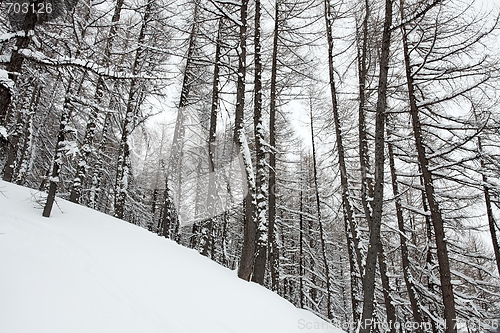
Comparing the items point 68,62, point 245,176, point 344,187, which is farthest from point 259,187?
point 68,62

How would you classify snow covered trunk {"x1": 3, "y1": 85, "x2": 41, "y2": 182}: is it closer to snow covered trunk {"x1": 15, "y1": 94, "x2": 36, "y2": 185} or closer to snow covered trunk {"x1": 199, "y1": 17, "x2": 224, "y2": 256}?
snow covered trunk {"x1": 15, "y1": 94, "x2": 36, "y2": 185}

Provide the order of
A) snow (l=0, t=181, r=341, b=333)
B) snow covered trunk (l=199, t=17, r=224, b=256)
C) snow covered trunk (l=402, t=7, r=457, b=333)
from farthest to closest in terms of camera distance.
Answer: snow covered trunk (l=199, t=17, r=224, b=256) < snow covered trunk (l=402, t=7, r=457, b=333) < snow (l=0, t=181, r=341, b=333)

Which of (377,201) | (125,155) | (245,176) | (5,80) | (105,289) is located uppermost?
(125,155)

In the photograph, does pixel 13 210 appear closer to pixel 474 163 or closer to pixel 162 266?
pixel 162 266

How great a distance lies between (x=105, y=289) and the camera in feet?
10.7

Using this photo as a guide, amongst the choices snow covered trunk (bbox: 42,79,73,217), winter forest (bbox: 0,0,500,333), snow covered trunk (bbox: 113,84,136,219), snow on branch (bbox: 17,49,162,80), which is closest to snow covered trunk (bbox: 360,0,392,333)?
winter forest (bbox: 0,0,500,333)

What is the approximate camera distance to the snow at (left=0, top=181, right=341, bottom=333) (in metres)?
2.59

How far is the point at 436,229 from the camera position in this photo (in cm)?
661

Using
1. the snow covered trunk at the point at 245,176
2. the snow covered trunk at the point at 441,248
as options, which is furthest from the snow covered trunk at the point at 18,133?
the snow covered trunk at the point at 441,248

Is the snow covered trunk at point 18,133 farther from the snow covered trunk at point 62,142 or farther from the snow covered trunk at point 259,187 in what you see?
the snow covered trunk at point 259,187

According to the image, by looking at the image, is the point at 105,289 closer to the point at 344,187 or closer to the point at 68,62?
the point at 68,62

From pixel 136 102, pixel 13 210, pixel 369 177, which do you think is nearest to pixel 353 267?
pixel 369 177

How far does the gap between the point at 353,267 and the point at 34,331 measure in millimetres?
10075

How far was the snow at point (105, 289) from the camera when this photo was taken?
2586 mm
